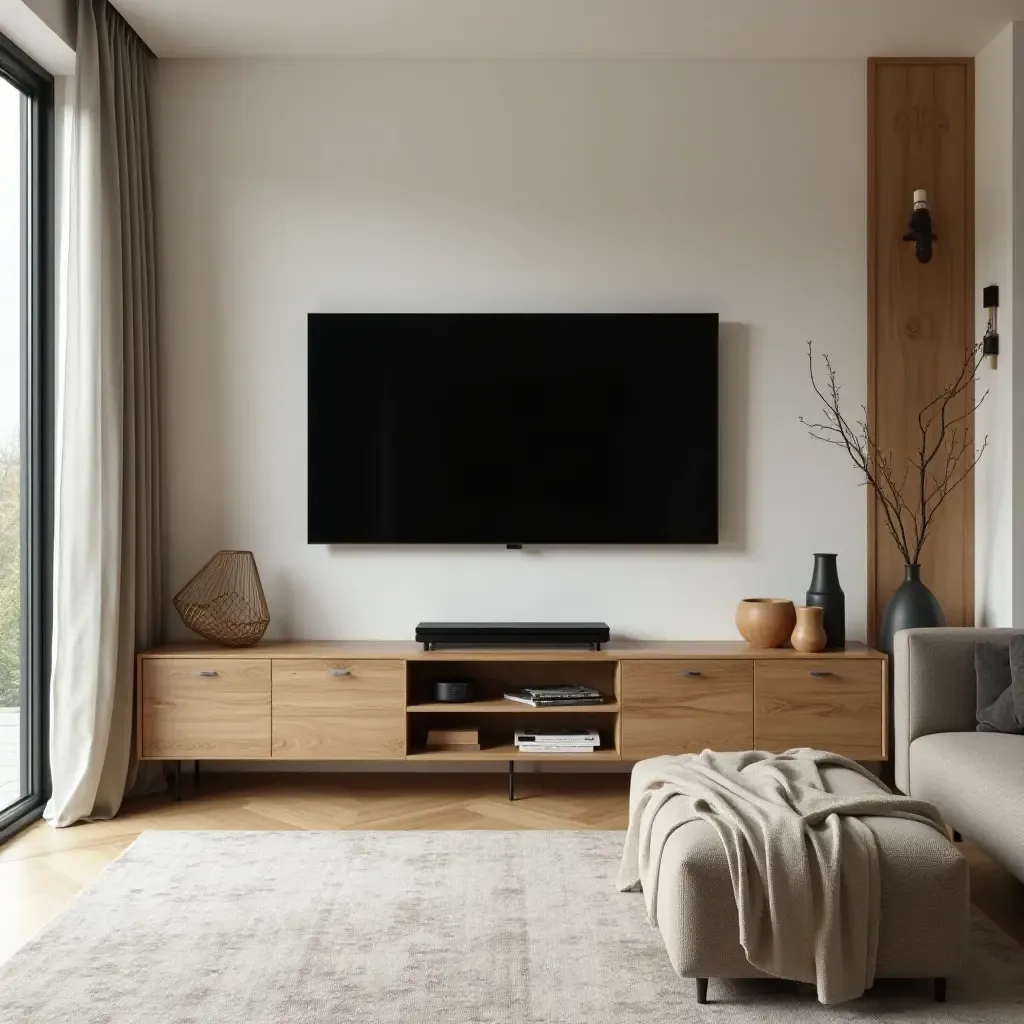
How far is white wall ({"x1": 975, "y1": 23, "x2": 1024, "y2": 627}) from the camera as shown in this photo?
3.88 m

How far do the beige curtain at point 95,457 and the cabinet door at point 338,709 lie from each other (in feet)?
1.81

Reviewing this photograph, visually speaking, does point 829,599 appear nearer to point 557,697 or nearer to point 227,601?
point 557,697

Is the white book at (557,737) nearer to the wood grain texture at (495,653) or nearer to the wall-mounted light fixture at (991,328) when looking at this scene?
the wood grain texture at (495,653)

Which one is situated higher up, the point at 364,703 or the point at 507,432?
the point at 507,432

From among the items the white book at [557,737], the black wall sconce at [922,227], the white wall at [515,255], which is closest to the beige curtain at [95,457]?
the white wall at [515,255]

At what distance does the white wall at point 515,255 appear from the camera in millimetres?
4219

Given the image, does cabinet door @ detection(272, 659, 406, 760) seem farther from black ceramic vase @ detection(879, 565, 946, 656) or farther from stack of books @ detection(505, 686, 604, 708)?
black ceramic vase @ detection(879, 565, 946, 656)

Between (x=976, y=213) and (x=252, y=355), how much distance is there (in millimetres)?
2819

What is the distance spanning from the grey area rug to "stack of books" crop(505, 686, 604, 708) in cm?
71

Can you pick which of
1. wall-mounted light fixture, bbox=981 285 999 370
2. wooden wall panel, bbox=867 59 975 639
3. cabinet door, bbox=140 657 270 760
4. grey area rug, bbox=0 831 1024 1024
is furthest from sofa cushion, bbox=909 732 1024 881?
cabinet door, bbox=140 657 270 760

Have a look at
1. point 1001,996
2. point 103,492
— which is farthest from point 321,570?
point 1001,996

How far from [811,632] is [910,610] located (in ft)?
1.22

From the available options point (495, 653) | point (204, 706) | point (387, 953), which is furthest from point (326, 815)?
point (387, 953)

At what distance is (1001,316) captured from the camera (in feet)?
13.1
